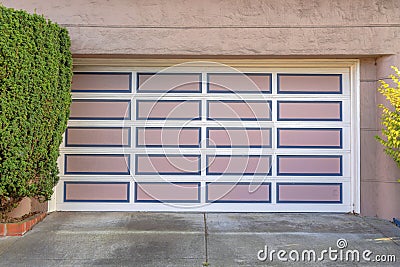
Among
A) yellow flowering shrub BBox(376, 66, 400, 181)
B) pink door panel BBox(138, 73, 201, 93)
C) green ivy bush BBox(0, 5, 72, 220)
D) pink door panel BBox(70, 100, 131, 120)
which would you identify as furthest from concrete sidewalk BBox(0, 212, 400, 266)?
→ pink door panel BBox(138, 73, 201, 93)

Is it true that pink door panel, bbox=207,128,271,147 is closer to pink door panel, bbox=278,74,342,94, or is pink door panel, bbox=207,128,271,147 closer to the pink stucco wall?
pink door panel, bbox=278,74,342,94

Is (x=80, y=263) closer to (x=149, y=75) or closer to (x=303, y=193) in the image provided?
(x=149, y=75)

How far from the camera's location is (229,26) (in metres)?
5.75

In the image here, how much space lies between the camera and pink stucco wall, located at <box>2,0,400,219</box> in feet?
18.8

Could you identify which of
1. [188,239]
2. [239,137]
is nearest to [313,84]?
[239,137]

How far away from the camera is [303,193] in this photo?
6086mm

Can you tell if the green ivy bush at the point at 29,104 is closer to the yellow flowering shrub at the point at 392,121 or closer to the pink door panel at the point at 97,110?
the pink door panel at the point at 97,110

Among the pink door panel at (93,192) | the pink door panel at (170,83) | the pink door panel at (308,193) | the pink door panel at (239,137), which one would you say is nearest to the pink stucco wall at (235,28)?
the pink door panel at (170,83)

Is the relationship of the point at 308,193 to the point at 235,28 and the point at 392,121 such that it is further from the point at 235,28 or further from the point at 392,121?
the point at 235,28

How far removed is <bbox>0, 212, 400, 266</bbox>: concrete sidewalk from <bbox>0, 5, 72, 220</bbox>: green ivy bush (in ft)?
2.26

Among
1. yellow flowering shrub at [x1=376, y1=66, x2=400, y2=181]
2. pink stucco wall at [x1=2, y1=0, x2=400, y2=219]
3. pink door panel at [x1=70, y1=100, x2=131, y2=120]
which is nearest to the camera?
yellow flowering shrub at [x1=376, y1=66, x2=400, y2=181]

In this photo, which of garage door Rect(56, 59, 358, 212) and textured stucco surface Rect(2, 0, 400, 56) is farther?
garage door Rect(56, 59, 358, 212)

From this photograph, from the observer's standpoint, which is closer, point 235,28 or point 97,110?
point 235,28

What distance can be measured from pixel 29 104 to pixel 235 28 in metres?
2.86
